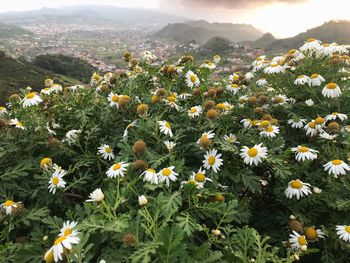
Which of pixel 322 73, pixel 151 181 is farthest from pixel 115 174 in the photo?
pixel 322 73

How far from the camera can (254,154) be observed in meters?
3.36

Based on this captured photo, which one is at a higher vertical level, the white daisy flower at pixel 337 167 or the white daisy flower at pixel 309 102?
the white daisy flower at pixel 309 102

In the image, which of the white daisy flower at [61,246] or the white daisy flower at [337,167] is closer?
the white daisy flower at [61,246]

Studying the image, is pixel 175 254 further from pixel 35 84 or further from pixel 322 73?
pixel 35 84

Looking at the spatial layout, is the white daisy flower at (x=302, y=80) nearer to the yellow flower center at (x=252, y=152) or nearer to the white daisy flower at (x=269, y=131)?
the white daisy flower at (x=269, y=131)

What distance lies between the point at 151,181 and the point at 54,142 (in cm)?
142

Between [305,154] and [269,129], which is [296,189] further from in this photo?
[269,129]

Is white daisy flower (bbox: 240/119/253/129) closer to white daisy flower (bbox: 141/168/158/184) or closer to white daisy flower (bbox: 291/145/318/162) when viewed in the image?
white daisy flower (bbox: 291/145/318/162)

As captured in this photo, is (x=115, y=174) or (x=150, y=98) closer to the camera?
(x=115, y=174)

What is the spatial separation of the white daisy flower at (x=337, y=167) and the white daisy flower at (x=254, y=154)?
769 mm

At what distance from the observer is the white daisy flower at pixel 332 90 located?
14.1 ft

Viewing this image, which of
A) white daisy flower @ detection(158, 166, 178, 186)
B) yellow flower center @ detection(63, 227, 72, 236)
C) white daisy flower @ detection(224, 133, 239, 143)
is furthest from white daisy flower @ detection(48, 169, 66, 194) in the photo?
white daisy flower @ detection(224, 133, 239, 143)

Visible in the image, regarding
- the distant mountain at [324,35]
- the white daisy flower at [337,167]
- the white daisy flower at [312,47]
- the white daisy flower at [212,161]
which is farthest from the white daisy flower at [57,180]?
the distant mountain at [324,35]

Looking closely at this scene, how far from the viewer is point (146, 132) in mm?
3572
